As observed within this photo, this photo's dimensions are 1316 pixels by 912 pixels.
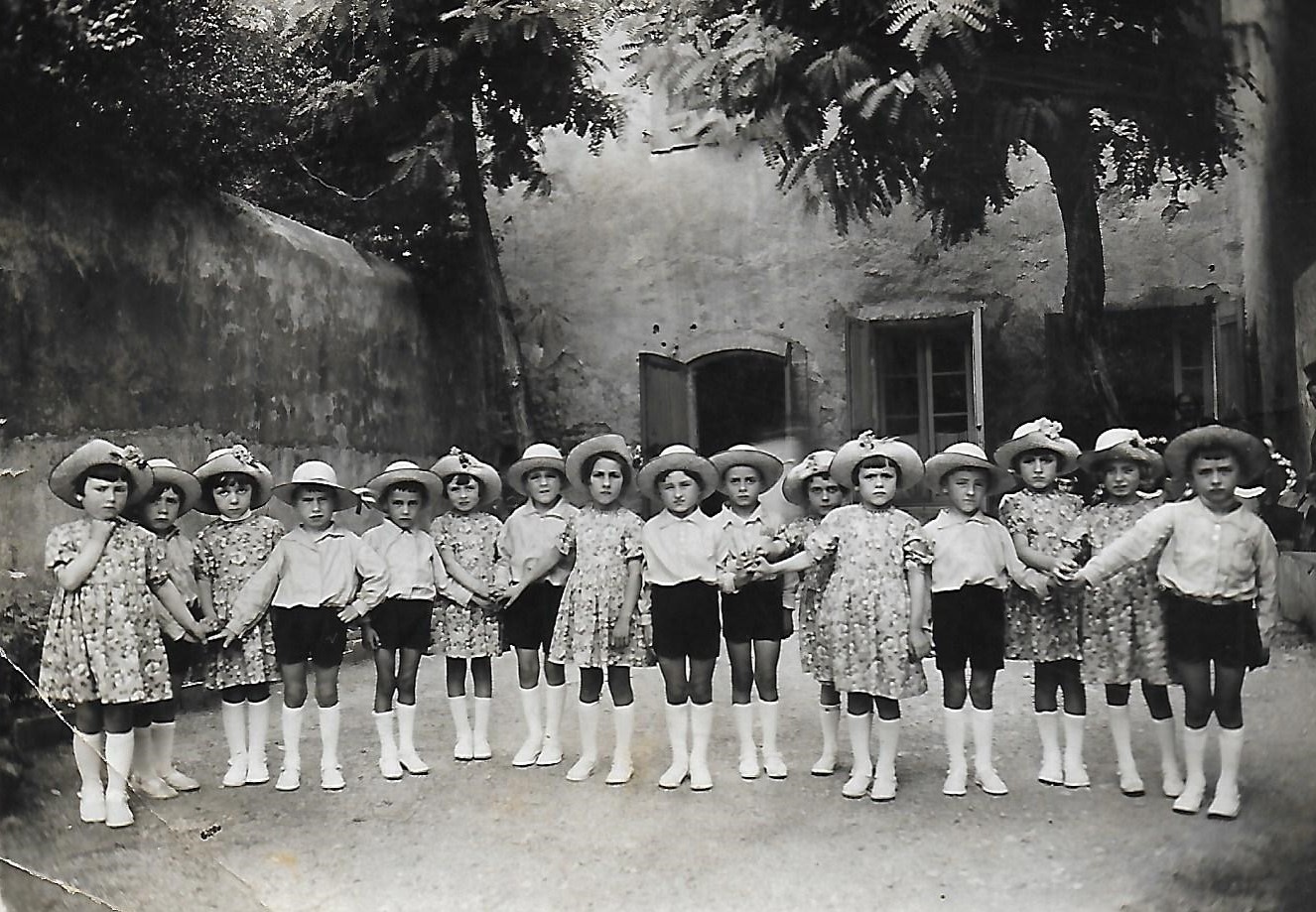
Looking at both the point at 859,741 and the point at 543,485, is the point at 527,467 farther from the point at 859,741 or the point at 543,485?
the point at 859,741

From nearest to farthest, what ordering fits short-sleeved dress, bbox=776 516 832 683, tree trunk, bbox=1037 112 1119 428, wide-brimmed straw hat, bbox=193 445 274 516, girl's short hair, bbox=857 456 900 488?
tree trunk, bbox=1037 112 1119 428 → girl's short hair, bbox=857 456 900 488 → short-sleeved dress, bbox=776 516 832 683 → wide-brimmed straw hat, bbox=193 445 274 516

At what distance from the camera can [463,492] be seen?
2.04 m

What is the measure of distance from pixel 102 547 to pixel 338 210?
2.50 feet

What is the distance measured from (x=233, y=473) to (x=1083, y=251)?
1.53 m

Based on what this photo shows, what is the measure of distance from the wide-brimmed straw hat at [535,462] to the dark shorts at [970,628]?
70 centimetres

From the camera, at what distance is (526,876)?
6.31ft

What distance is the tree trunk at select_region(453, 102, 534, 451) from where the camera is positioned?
76.0 inches

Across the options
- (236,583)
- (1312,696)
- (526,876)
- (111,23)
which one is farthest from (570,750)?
(111,23)

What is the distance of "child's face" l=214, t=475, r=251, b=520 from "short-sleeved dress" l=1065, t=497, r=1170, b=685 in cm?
148

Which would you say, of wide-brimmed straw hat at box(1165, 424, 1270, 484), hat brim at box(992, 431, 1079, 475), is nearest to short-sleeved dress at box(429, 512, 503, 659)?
hat brim at box(992, 431, 1079, 475)

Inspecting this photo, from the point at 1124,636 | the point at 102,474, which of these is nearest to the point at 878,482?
the point at 1124,636

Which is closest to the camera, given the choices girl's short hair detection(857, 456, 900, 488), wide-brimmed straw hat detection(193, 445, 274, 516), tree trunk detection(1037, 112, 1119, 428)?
tree trunk detection(1037, 112, 1119, 428)

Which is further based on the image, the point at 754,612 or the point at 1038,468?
the point at 754,612

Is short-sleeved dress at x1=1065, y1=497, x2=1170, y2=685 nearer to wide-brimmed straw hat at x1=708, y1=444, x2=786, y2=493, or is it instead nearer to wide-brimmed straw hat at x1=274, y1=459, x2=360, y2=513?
wide-brimmed straw hat at x1=708, y1=444, x2=786, y2=493
